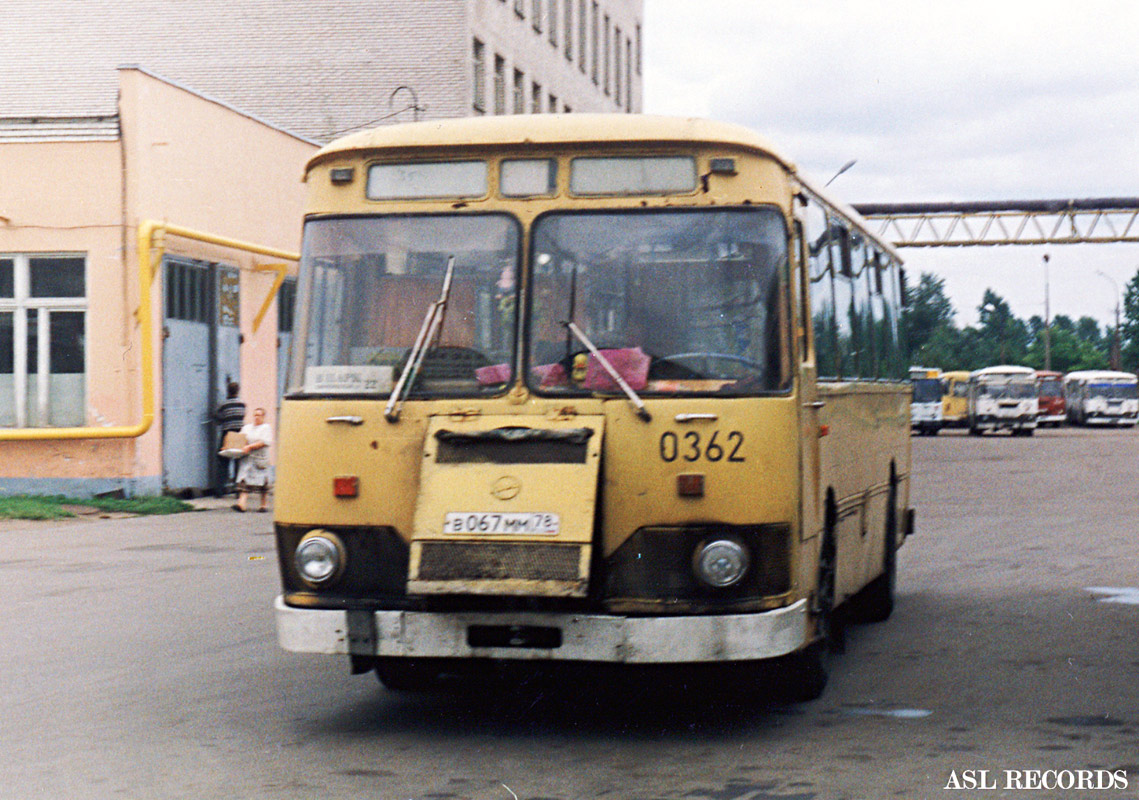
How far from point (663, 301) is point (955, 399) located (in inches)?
2751

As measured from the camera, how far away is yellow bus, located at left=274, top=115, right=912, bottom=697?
7098 mm

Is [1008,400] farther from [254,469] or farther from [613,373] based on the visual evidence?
[613,373]

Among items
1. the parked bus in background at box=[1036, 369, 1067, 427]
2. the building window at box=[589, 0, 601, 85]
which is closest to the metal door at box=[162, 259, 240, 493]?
the building window at box=[589, 0, 601, 85]

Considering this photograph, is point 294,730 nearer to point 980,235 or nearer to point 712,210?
point 712,210

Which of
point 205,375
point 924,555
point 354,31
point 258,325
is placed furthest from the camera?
point 354,31

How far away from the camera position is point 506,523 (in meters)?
7.05

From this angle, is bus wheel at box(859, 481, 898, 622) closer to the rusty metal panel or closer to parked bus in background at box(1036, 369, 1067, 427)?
the rusty metal panel

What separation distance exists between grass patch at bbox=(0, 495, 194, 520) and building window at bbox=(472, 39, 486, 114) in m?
21.1

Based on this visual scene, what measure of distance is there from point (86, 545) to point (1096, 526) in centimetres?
1117

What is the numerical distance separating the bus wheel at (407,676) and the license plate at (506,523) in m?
1.60

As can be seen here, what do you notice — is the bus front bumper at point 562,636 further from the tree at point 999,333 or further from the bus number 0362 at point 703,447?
the tree at point 999,333

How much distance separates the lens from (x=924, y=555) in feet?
54.4

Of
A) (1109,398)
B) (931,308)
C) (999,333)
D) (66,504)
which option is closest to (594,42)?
(1109,398)

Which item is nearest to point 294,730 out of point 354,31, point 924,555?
point 924,555
